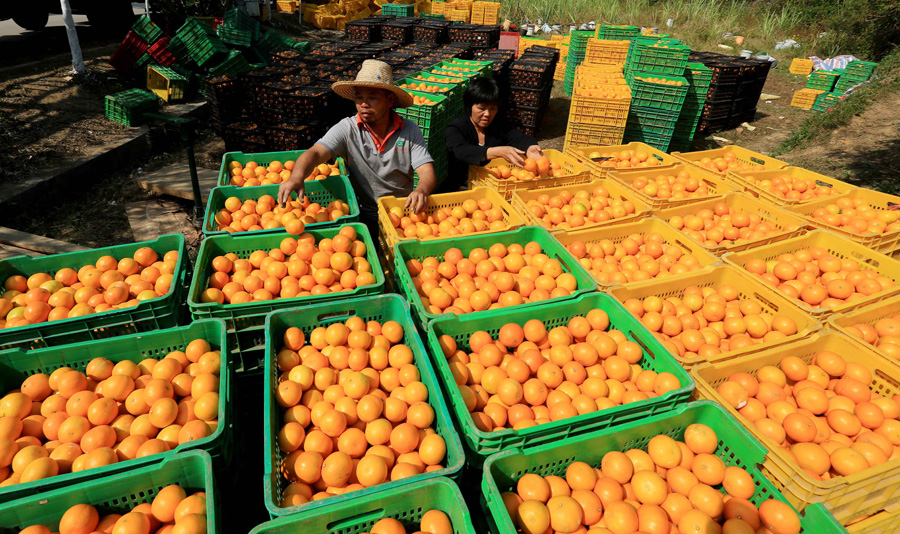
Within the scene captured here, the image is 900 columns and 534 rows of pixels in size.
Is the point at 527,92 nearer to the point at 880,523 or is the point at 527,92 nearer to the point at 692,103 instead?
the point at 692,103

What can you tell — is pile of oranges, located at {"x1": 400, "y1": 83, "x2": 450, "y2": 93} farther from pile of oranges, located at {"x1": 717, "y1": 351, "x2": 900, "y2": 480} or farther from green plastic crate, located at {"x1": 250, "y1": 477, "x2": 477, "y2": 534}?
green plastic crate, located at {"x1": 250, "y1": 477, "x2": 477, "y2": 534}

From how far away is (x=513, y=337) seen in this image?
2826 mm

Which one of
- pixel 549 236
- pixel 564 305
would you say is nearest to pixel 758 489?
pixel 564 305

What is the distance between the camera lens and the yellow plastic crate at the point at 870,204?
4027 millimetres

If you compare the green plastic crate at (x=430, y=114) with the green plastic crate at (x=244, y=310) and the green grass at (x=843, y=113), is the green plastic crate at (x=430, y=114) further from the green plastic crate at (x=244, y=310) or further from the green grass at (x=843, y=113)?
the green grass at (x=843, y=113)

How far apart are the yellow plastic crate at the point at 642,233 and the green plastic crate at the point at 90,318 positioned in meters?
3.03

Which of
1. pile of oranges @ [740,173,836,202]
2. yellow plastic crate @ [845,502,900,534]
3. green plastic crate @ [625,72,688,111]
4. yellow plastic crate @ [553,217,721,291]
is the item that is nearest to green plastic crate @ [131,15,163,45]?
green plastic crate @ [625,72,688,111]

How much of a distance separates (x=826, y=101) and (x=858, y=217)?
1206 cm

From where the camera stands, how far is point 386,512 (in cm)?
181

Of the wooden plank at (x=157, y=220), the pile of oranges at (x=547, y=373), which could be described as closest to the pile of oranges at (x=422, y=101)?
the wooden plank at (x=157, y=220)

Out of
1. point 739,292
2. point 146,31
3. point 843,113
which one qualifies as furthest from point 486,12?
point 739,292

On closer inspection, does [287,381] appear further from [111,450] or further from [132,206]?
[132,206]

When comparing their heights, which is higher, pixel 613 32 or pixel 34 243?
pixel 613 32

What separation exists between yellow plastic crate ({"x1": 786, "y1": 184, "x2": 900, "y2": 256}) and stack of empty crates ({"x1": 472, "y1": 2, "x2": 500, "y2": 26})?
59.0 ft
